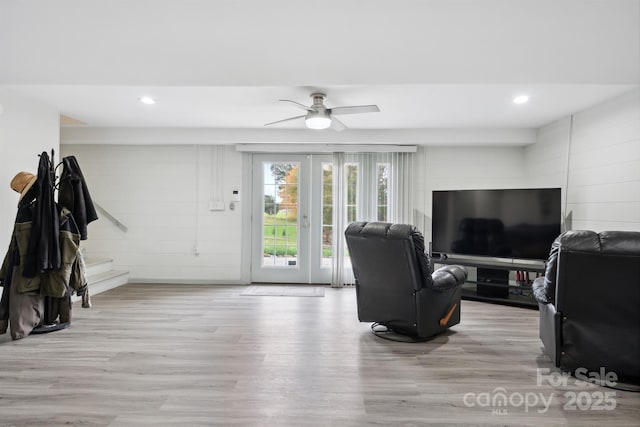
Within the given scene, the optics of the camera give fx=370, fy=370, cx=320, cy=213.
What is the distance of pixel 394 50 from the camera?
340 centimetres

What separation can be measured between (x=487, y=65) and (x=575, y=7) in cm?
84

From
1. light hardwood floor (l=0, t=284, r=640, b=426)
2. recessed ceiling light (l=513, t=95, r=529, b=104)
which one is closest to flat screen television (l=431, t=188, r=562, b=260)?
light hardwood floor (l=0, t=284, r=640, b=426)

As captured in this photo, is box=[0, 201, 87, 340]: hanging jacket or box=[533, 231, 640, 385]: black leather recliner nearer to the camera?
box=[533, 231, 640, 385]: black leather recliner

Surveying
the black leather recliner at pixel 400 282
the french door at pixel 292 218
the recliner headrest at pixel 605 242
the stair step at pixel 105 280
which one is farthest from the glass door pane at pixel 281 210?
the recliner headrest at pixel 605 242

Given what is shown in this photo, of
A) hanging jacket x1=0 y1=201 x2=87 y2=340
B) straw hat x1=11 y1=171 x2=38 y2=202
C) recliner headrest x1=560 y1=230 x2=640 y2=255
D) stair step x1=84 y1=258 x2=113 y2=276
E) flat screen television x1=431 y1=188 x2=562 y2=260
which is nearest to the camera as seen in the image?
recliner headrest x1=560 y1=230 x2=640 y2=255

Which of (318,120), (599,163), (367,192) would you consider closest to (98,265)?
(318,120)

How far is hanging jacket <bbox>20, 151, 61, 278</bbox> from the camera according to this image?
315 cm

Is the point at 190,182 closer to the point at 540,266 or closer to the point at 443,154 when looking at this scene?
the point at 443,154

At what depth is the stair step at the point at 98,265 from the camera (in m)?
5.29

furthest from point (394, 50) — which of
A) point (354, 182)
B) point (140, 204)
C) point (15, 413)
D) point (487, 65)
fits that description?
point (140, 204)

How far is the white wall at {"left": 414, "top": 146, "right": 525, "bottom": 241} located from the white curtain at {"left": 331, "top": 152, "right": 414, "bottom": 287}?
258mm

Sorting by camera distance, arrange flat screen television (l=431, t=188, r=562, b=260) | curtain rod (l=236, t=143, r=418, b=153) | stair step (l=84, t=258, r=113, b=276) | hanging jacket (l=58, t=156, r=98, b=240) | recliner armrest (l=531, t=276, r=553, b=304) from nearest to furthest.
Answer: recliner armrest (l=531, t=276, r=553, b=304) < hanging jacket (l=58, t=156, r=98, b=240) < flat screen television (l=431, t=188, r=562, b=260) < stair step (l=84, t=258, r=113, b=276) < curtain rod (l=236, t=143, r=418, b=153)

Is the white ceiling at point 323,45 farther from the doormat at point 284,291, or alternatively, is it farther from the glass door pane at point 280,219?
the doormat at point 284,291

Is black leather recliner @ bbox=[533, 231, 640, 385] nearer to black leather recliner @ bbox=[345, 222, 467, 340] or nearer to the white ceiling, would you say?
black leather recliner @ bbox=[345, 222, 467, 340]
